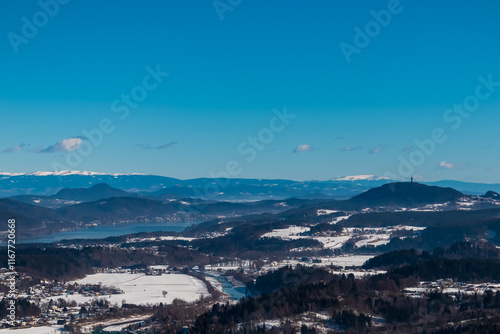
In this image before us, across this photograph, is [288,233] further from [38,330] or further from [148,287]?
[38,330]

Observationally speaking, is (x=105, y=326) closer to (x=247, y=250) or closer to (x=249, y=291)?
(x=249, y=291)

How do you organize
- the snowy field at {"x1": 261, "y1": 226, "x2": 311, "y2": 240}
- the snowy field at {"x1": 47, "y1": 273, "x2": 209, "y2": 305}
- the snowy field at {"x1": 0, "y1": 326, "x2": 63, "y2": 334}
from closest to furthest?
1. the snowy field at {"x1": 0, "y1": 326, "x2": 63, "y2": 334}
2. the snowy field at {"x1": 47, "y1": 273, "x2": 209, "y2": 305}
3. the snowy field at {"x1": 261, "y1": 226, "x2": 311, "y2": 240}

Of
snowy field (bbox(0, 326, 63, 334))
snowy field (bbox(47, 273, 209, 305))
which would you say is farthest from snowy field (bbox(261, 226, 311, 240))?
snowy field (bbox(0, 326, 63, 334))

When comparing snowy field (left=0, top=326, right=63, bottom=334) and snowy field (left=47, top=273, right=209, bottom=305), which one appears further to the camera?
snowy field (left=47, top=273, right=209, bottom=305)

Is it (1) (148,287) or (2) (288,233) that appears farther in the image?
(2) (288,233)

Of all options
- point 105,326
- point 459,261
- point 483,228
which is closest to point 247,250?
point 483,228

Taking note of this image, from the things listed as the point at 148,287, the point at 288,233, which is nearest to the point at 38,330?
the point at 148,287

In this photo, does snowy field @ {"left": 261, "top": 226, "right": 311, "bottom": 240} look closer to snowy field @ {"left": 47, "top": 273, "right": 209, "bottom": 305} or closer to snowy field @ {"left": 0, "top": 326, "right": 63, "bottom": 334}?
snowy field @ {"left": 47, "top": 273, "right": 209, "bottom": 305}

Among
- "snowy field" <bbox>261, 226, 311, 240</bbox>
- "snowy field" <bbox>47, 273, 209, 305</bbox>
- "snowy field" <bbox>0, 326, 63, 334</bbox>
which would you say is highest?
"snowy field" <bbox>261, 226, 311, 240</bbox>
